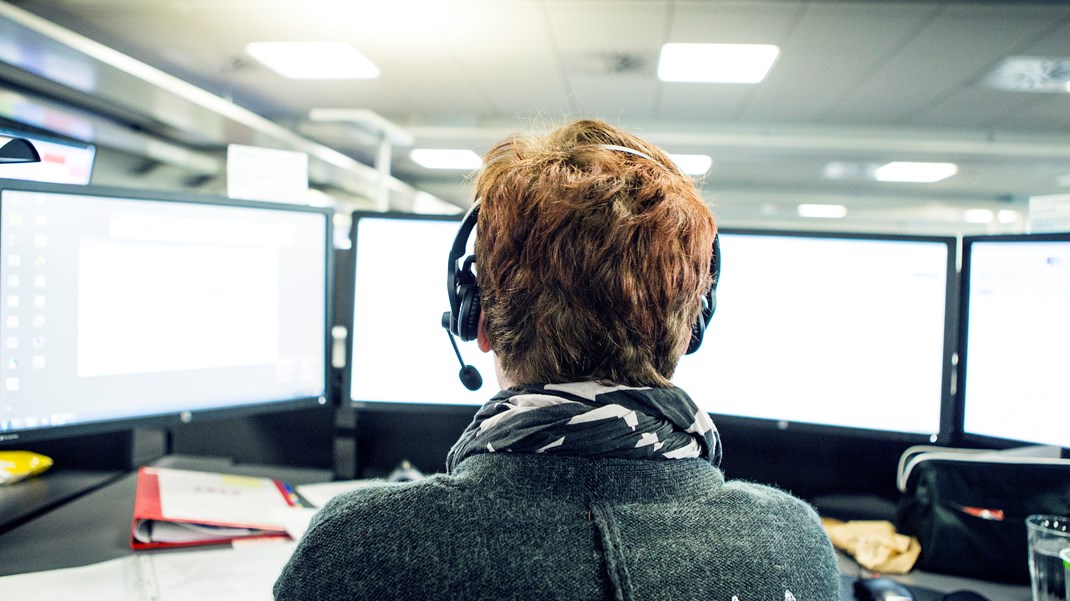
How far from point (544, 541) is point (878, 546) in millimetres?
617

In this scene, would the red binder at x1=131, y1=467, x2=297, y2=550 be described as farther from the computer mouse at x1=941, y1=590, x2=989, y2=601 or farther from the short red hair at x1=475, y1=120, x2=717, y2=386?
the computer mouse at x1=941, y1=590, x2=989, y2=601

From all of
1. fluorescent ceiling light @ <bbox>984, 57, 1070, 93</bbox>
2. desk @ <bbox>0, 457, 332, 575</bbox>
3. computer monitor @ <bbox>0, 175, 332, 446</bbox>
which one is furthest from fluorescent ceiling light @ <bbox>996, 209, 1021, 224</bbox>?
desk @ <bbox>0, 457, 332, 575</bbox>

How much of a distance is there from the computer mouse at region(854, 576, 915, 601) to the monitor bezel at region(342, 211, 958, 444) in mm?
206

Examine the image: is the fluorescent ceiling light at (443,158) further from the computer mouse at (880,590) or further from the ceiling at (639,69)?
the computer mouse at (880,590)

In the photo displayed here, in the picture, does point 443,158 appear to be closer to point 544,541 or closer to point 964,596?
point 964,596

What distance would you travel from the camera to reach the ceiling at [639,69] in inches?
111

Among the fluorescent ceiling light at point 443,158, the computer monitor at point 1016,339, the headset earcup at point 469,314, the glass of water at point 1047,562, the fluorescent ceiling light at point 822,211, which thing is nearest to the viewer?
the headset earcup at point 469,314

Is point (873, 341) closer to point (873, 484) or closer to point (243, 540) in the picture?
point (873, 484)

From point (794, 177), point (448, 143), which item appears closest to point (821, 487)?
point (448, 143)

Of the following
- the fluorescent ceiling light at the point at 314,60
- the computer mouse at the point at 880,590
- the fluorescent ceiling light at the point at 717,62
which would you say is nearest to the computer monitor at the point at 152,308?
the computer mouse at the point at 880,590

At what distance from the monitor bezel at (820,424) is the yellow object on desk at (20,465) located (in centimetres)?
42

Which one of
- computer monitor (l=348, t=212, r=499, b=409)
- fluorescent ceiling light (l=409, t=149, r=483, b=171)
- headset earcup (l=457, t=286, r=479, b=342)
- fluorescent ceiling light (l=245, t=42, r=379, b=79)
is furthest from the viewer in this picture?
fluorescent ceiling light (l=409, t=149, r=483, b=171)

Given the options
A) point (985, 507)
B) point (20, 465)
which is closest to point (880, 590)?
point (985, 507)

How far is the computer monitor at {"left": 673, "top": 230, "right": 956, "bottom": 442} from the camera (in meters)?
0.85
